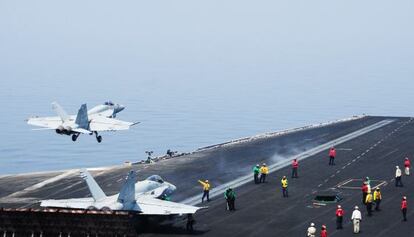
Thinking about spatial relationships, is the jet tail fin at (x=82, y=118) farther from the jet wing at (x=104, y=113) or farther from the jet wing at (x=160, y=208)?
the jet wing at (x=160, y=208)

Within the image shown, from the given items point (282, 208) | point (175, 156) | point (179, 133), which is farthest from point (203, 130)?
point (282, 208)

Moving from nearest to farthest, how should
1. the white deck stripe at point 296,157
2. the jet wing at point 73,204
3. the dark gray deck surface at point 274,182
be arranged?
the jet wing at point 73,204
the dark gray deck surface at point 274,182
the white deck stripe at point 296,157

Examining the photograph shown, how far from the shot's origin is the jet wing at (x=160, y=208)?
4669cm

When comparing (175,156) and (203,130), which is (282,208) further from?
(203,130)

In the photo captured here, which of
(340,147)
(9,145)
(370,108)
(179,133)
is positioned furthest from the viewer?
(370,108)

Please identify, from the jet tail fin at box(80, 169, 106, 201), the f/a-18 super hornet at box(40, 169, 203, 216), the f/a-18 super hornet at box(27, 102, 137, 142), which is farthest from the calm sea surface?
the jet tail fin at box(80, 169, 106, 201)

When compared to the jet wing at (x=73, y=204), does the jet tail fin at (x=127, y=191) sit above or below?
above


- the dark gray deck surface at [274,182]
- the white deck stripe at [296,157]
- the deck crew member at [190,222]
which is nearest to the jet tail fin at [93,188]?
the dark gray deck surface at [274,182]

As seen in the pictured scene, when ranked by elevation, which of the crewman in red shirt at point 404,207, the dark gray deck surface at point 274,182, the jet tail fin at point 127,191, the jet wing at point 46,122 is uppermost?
the jet wing at point 46,122

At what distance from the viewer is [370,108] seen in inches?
7313

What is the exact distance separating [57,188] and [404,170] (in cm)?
2877

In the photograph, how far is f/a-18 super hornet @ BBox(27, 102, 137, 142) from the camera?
77812 millimetres

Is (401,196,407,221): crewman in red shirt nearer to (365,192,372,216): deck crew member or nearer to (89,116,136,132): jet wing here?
(365,192,372,216): deck crew member

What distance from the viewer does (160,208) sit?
4744 centimetres
